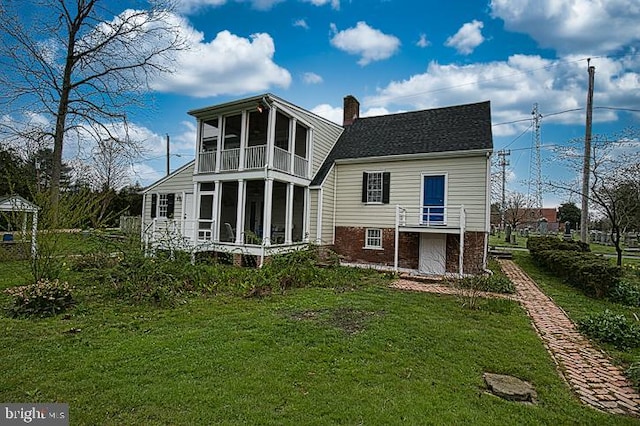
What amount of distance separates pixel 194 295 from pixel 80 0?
14.9m

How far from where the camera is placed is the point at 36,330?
17.6 ft

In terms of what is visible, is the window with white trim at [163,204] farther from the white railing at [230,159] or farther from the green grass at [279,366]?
the green grass at [279,366]

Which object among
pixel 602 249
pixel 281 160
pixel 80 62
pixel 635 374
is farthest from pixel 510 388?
pixel 602 249

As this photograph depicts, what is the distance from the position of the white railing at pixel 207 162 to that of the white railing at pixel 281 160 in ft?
9.18

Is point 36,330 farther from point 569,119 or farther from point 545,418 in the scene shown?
point 569,119

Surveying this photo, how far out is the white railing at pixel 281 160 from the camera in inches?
509

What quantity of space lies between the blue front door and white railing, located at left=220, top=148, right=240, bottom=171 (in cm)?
720

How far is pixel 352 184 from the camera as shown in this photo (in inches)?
584

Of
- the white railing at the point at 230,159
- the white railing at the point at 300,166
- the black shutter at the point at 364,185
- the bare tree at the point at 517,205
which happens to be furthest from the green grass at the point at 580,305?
the bare tree at the point at 517,205

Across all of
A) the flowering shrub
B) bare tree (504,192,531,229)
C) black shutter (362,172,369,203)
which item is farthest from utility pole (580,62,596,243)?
the flowering shrub

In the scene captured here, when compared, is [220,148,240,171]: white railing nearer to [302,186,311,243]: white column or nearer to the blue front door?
[302,186,311,243]: white column

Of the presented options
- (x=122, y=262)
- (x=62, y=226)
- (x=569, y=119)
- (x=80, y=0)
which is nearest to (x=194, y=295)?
(x=122, y=262)

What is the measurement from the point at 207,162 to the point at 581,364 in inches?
516

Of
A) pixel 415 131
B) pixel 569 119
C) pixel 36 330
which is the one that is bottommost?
pixel 36 330
